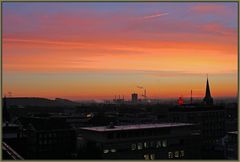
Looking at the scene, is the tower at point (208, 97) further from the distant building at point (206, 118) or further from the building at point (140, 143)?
the building at point (140, 143)

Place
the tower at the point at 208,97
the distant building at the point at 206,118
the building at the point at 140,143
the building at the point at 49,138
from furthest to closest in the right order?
the tower at the point at 208,97
the distant building at the point at 206,118
the building at the point at 49,138
the building at the point at 140,143

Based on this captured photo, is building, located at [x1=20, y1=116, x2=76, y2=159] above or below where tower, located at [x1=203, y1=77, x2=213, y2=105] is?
below

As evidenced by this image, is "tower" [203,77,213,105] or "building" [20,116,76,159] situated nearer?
"building" [20,116,76,159]

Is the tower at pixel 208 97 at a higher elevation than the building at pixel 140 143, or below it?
higher

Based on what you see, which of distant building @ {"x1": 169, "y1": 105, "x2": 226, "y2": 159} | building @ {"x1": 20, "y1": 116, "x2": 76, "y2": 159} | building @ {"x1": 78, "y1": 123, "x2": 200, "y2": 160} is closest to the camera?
building @ {"x1": 78, "y1": 123, "x2": 200, "y2": 160}

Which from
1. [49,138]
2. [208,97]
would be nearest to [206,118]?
[49,138]

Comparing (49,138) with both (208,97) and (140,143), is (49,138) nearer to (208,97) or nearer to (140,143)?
(140,143)

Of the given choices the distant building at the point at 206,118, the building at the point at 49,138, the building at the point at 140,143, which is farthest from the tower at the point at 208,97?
the building at the point at 49,138

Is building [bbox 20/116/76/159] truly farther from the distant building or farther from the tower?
the tower

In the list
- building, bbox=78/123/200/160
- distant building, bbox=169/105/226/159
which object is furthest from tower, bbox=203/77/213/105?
building, bbox=78/123/200/160

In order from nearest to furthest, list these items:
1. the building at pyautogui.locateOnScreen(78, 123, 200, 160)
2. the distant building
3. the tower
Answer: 1. the building at pyautogui.locateOnScreen(78, 123, 200, 160)
2. the distant building
3. the tower

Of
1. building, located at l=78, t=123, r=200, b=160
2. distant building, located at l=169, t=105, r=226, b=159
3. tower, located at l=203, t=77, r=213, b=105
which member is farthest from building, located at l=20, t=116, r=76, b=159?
tower, located at l=203, t=77, r=213, b=105
